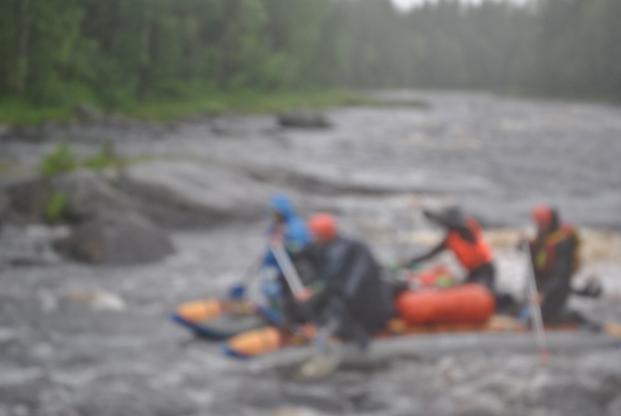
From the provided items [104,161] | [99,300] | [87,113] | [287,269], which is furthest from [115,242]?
[87,113]

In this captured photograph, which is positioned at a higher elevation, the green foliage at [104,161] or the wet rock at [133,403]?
the green foliage at [104,161]

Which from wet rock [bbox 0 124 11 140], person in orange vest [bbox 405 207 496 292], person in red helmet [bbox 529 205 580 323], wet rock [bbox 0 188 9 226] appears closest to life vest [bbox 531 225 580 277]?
person in red helmet [bbox 529 205 580 323]

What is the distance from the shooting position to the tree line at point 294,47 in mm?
11398

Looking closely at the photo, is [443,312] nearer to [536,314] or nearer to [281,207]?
[536,314]

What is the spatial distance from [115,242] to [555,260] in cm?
647

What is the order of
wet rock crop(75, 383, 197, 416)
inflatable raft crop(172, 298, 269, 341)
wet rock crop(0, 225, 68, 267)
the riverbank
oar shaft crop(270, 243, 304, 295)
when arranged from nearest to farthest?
wet rock crop(75, 383, 197, 416) → oar shaft crop(270, 243, 304, 295) → inflatable raft crop(172, 298, 269, 341) → wet rock crop(0, 225, 68, 267) → the riverbank

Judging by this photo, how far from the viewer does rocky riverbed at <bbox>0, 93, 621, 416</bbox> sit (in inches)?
280

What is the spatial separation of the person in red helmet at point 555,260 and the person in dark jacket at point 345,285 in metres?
2.09

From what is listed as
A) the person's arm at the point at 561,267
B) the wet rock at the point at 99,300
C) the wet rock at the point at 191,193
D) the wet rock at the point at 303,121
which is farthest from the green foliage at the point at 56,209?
the wet rock at the point at 303,121

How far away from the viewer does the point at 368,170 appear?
21.3 m

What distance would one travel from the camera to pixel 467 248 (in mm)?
8984

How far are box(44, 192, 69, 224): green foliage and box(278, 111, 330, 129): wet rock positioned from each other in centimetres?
2103

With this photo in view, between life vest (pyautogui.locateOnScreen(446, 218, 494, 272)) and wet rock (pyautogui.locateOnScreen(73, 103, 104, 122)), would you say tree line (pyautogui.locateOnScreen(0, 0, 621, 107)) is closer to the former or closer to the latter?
wet rock (pyautogui.locateOnScreen(73, 103, 104, 122))

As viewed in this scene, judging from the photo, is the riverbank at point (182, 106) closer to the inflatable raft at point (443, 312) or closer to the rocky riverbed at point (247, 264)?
the rocky riverbed at point (247, 264)
